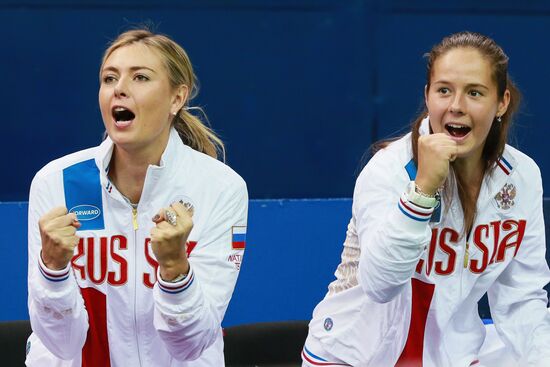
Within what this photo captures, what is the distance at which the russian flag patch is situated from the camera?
10.4 feet

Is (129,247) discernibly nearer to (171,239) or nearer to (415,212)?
(171,239)

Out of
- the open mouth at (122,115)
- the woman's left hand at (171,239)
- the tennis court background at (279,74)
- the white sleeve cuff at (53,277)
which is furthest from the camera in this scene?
the tennis court background at (279,74)

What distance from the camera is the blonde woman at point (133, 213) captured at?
3.10 meters

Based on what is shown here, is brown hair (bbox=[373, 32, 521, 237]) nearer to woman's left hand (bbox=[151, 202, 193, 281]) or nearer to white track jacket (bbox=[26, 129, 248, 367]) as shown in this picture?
white track jacket (bbox=[26, 129, 248, 367])

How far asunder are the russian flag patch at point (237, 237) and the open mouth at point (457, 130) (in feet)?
2.03

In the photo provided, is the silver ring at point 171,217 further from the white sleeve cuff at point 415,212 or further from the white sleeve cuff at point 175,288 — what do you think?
the white sleeve cuff at point 415,212

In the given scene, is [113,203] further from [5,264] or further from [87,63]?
[87,63]

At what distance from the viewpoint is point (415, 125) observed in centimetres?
324

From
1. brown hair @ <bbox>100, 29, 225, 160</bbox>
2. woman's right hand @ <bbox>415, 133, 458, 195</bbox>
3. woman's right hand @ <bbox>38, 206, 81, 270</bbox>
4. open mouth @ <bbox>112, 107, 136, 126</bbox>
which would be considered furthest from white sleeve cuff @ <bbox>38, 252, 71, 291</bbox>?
woman's right hand @ <bbox>415, 133, 458, 195</bbox>

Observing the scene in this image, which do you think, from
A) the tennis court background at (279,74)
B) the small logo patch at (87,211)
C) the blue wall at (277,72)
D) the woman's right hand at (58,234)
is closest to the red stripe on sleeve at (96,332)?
the small logo patch at (87,211)

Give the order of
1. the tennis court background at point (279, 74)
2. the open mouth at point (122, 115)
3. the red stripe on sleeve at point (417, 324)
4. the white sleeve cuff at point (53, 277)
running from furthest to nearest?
the tennis court background at point (279, 74) → the red stripe on sleeve at point (417, 324) → the open mouth at point (122, 115) → the white sleeve cuff at point (53, 277)

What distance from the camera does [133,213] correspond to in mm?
3152

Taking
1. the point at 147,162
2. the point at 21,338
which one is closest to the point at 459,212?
the point at 147,162

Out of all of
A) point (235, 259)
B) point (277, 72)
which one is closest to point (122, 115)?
point (235, 259)
